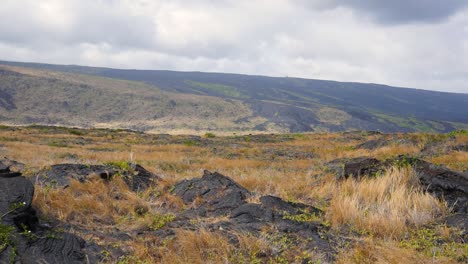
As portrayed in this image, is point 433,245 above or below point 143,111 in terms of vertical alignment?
above

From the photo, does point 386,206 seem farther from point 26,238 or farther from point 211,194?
point 26,238

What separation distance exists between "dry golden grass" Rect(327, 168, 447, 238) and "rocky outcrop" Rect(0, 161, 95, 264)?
11.9 feet

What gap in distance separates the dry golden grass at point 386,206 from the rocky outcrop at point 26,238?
143 inches

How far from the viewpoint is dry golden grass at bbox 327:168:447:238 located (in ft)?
17.9

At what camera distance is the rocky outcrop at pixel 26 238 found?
415cm

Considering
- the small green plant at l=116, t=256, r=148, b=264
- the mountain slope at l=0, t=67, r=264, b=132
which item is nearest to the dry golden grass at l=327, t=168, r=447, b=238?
the small green plant at l=116, t=256, r=148, b=264

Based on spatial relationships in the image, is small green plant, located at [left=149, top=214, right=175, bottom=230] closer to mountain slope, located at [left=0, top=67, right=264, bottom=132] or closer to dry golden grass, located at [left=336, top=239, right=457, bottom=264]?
dry golden grass, located at [left=336, top=239, right=457, bottom=264]

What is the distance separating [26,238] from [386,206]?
5.14 meters

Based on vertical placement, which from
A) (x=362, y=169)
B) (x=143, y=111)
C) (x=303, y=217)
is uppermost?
(x=362, y=169)

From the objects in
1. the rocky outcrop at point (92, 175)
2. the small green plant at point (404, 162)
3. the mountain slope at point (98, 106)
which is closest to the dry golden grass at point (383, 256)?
the small green plant at point (404, 162)

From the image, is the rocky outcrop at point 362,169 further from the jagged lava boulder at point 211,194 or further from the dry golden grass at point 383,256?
the dry golden grass at point 383,256

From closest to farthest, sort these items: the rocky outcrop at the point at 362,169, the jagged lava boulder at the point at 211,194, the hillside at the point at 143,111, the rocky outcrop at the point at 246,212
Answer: the rocky outcrop at the point at 246,212
the jagged lava boulder at the point at 211,194
the rocky outcrop at the point at 362,169
the hillside at the point at 143,111

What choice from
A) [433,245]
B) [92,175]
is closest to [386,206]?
[433,245]

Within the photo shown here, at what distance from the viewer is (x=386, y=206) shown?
20.2 feet
